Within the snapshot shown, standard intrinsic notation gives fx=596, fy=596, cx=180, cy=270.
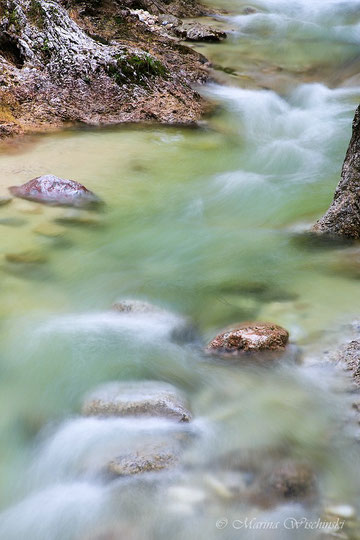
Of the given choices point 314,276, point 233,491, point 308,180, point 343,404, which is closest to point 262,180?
point 308,180

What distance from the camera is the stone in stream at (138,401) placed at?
3479 mm

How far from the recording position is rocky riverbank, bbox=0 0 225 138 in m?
8.44

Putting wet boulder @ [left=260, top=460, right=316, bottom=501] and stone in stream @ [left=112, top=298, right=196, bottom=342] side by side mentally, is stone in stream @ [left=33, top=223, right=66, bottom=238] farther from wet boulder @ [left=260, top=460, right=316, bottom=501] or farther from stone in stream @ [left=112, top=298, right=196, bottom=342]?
wet boulder @ [left=260, top=460, right=316, bottom=501]

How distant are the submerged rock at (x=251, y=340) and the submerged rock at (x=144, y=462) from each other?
1013 millimetres

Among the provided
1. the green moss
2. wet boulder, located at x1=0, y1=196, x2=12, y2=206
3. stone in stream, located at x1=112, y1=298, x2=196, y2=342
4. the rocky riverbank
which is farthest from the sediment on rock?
the green moss

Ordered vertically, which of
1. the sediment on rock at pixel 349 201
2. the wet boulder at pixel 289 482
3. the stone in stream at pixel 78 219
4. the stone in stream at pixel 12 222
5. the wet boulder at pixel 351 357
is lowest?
the stone in stream at pixel 78 219

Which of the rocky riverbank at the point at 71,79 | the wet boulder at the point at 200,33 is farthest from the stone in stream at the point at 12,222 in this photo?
the wet boulder at the point at 200,33

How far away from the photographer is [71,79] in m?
8.73

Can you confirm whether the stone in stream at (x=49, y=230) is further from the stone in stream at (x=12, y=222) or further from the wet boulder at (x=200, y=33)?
the wet boulder at (x=200, y=33)

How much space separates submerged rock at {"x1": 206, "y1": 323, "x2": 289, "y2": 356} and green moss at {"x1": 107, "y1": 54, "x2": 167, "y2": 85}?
5925 millimetres

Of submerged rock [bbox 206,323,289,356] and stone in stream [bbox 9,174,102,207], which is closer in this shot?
submerged rock [bbox 206,323,289,356]

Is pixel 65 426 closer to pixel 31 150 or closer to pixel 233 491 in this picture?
pixel 233 491

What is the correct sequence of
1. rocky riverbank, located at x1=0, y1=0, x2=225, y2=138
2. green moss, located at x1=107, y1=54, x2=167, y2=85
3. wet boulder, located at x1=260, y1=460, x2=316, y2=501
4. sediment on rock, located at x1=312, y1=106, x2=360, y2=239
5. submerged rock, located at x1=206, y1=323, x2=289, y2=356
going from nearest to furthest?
1. wet boulder, located at x1=260, y1=460, x2=316, y2=501
2. submerged rock, located at x1=206, y1=323, x2=289, y2=356
3. sediment on rock, located at x1=312, y1=106, x2=360, y2=239
4. rocky riverbank, located at x1=0, y1=0, x2=225, y2=138
5. green moss, located at x1=107, y1=54, x2=167, y2=85

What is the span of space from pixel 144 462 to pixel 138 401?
17.8 inches
